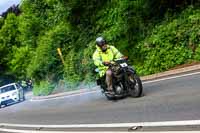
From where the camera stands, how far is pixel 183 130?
7.72 m

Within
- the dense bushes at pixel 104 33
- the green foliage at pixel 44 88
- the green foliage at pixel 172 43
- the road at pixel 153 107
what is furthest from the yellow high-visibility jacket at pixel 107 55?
the green foliage at pixel 44 88

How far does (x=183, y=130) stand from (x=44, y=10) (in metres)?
31.8

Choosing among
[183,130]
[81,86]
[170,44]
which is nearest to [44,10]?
[81,86]

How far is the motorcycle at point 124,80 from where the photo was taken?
13.0 m

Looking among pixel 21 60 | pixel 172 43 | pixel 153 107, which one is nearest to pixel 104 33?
pixel 172 43

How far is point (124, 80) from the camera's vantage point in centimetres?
1337

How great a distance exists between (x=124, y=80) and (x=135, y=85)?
1.45 ft

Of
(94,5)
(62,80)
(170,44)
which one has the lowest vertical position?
(62,80)

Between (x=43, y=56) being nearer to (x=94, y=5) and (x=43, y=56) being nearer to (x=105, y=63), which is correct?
(x=94, y=5)

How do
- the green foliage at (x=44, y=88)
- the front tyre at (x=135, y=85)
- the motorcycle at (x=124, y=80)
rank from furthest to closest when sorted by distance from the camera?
the green foliage at (x=44, y=88)
the motorcycle at (x=124, y=80)
the front tyre at (x=135, y=85)

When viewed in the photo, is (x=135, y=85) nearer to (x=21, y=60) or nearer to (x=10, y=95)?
(x=10, y=95)

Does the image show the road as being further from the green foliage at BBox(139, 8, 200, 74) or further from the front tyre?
the green foliage at BBox(139, 8, 200, 74)

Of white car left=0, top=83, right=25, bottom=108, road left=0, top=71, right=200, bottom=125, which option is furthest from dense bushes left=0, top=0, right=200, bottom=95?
road left=0, top=71, right=200, bottom=125

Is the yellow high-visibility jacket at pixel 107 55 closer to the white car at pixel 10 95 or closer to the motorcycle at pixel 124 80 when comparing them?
the motorcycle at pixel 124 80
